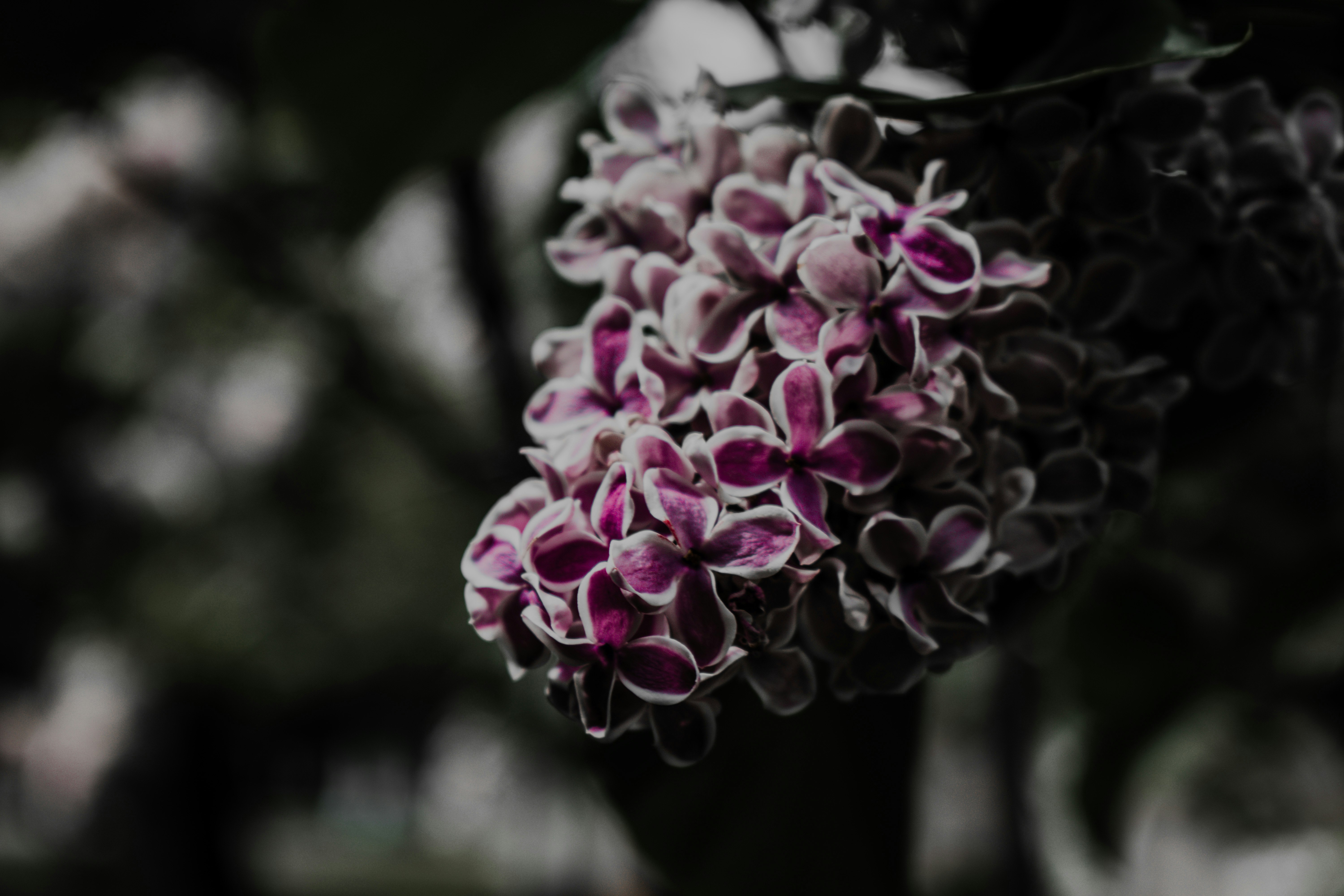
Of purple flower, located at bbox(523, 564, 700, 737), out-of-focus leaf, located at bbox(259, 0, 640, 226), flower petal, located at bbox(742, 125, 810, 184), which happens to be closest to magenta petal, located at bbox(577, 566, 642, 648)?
purple flower, located at bbox(523, 564, 700, 737)

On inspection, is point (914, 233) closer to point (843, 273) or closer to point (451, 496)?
point (843, 273)

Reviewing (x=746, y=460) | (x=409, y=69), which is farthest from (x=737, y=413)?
(x=409, y=69)

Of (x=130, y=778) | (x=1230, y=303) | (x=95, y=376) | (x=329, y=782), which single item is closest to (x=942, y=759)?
(x=130, y=778)

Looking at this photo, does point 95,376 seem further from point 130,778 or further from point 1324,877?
point 1324,877

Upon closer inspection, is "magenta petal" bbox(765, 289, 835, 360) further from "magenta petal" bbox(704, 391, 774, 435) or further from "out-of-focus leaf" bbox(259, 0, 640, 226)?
"out-of-focus leaf" bbox(259, 0, 640, 226)

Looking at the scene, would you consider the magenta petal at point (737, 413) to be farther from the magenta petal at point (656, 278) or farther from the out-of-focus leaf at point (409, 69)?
the out-of-focus leaf at point (409, 69)
